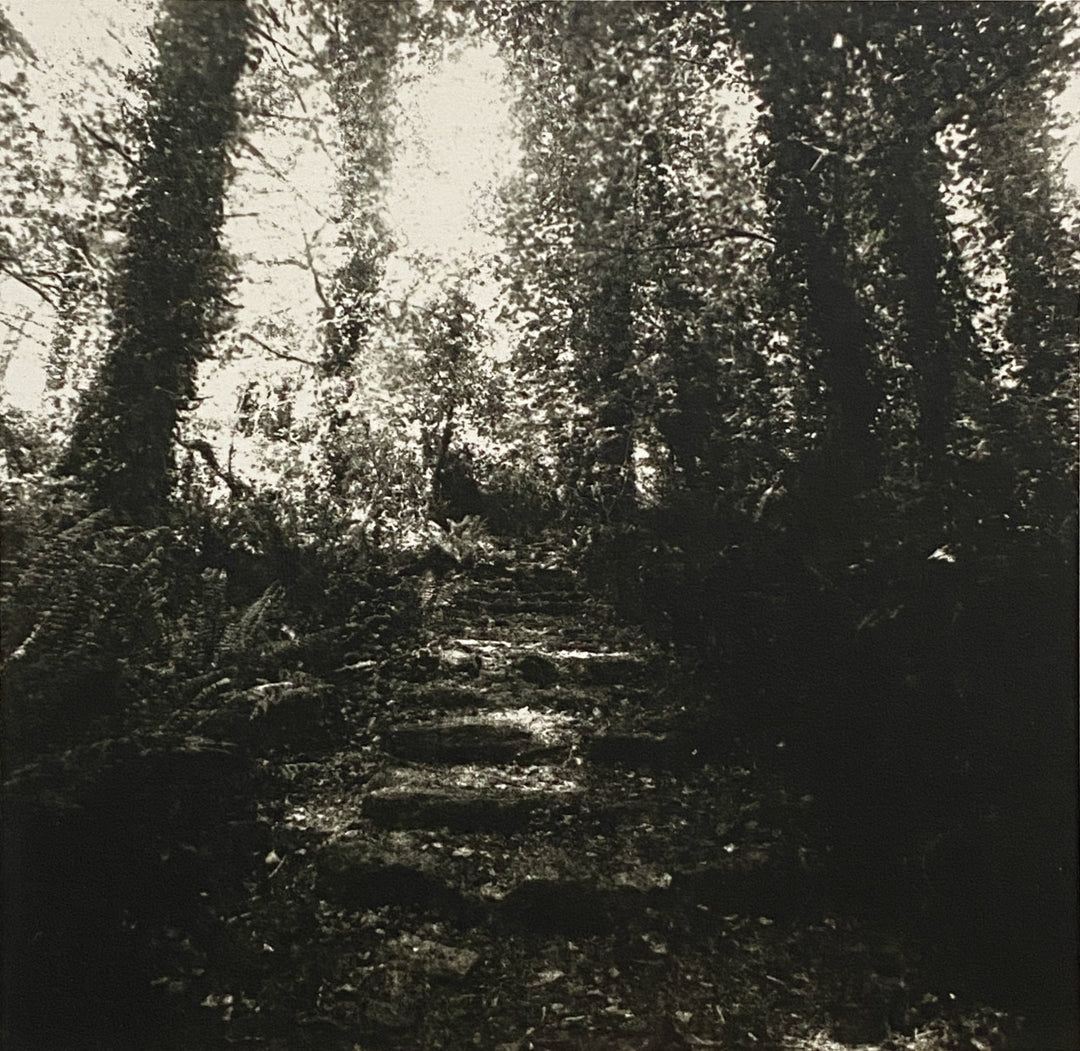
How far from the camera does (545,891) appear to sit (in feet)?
8.01

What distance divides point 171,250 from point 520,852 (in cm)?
256

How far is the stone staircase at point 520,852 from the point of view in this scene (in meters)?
2.32

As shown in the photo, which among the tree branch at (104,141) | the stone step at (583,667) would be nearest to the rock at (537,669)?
the stone step at (583,667)

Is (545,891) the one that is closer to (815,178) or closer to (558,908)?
(558,908)

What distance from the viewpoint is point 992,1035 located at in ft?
7.83

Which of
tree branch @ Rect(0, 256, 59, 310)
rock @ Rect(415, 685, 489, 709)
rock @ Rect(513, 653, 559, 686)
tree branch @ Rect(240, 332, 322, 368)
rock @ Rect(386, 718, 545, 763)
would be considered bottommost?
rock @ Rect(386, 718, 545, 763)

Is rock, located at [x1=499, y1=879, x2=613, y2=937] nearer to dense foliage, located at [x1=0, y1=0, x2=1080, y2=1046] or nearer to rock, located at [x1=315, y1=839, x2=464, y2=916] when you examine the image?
rock, located at [x1=315, y1=839, x2=464, y2=916]

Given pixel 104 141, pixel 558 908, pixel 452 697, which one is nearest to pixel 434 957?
pixel 558 908

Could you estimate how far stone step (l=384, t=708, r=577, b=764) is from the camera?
8.73 feet

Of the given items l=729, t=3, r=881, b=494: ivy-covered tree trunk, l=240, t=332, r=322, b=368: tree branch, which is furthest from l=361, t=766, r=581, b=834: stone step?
l=729, t=3, r=881, b=494: ivy-covered tree trunk

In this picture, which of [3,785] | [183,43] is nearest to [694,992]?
[3,785]

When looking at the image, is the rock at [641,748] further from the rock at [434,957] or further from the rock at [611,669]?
the rock at [434,957]

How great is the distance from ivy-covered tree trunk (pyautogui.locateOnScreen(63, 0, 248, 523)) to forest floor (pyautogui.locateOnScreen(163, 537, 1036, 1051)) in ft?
4.11

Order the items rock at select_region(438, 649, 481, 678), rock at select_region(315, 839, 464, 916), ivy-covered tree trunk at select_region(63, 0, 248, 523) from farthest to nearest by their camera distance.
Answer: ivy-covered tree trunk at select_region(63, 0, 248, 523) < rock at select_region(438, 649, 481, 678) < rock at select_region(315, 839, 464, 916)
